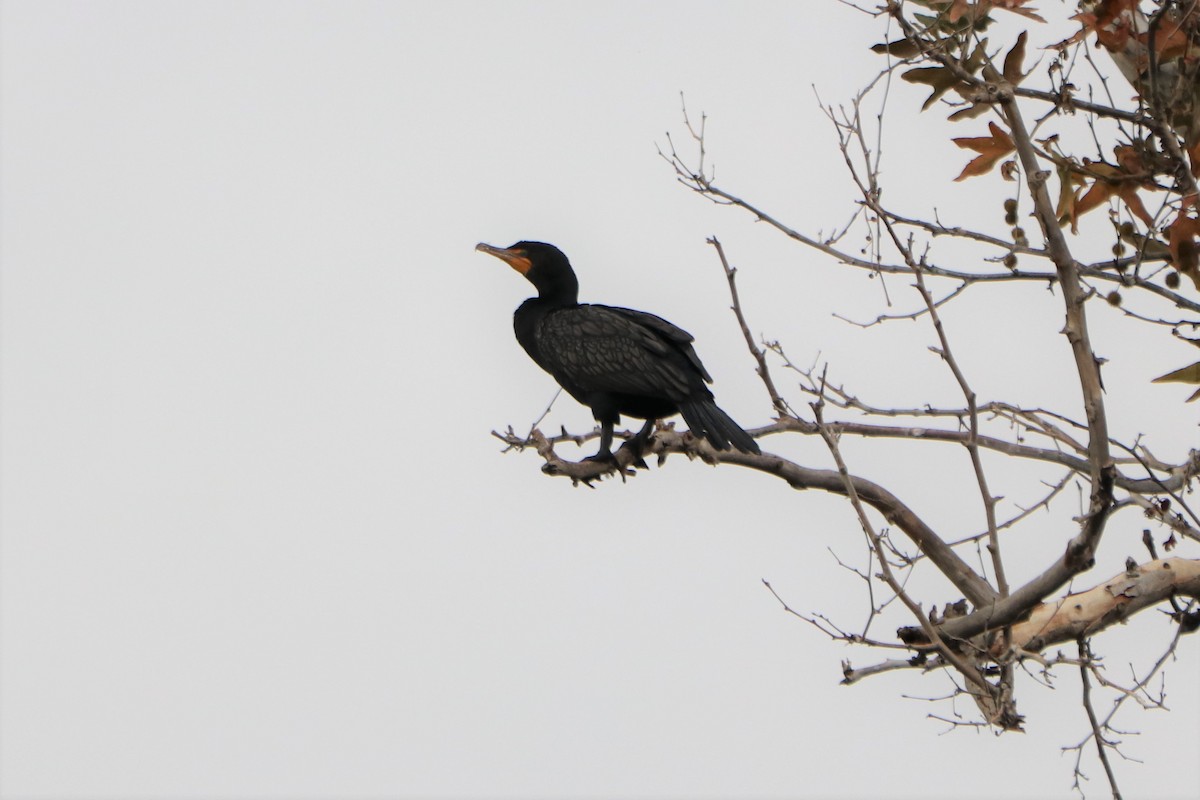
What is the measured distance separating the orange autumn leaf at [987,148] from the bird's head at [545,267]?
121 inches

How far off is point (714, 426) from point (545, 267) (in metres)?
1.76

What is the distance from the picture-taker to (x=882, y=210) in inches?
159

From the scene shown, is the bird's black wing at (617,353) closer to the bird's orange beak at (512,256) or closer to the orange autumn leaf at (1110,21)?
the bird's orange beak at (512,256)

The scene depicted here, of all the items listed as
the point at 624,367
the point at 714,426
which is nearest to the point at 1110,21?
the point at 714,426

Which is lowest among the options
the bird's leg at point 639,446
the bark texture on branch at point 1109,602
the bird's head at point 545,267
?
the bark texture on branch at point 1109,602

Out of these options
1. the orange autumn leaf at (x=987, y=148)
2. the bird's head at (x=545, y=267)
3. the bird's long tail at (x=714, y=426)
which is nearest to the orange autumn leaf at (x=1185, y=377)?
the orange autumn leaf at (x=987, y=148)

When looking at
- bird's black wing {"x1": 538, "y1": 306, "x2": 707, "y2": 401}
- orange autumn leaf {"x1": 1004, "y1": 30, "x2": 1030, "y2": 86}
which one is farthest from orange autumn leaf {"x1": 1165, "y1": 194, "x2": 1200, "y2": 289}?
bird's black wing {"x1": 538, "y1": 306, "x2": 707, "y2": 401}

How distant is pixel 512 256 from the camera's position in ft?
22.8

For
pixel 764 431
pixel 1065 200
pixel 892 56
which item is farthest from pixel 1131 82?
pixel 764 431

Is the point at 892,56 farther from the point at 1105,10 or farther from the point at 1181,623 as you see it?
the point at 1181,623

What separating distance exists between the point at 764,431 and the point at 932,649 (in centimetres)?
183

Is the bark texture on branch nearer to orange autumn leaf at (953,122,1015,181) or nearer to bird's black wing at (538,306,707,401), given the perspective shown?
orange autumn leaf at (953,122,1015,181)

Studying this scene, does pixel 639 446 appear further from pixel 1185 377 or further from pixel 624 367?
pixel 1185 377

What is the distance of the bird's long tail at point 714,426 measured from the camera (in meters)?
5.30
